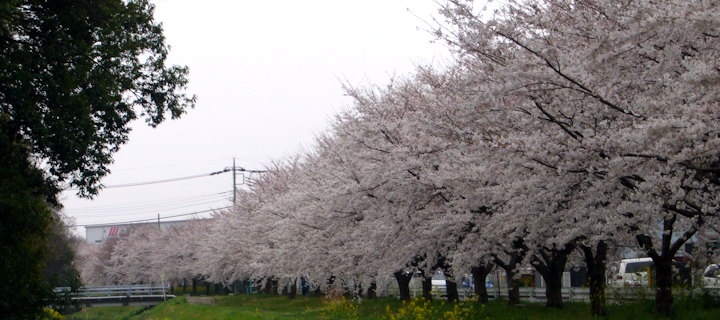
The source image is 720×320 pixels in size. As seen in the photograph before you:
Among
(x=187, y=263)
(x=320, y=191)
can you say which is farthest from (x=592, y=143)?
(x=187, y=263)

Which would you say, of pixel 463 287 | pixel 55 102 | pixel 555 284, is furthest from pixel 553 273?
pixel 463 287

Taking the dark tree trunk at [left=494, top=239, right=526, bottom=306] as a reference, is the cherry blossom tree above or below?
above

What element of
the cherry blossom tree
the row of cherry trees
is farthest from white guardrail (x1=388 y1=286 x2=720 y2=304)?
the cherry blossom tree

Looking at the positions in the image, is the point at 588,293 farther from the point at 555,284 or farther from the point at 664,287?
the point at 664,287

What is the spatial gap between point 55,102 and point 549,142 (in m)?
9.67

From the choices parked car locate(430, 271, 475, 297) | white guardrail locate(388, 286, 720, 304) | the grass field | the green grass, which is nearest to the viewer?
the grass field

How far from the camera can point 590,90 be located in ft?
26.6

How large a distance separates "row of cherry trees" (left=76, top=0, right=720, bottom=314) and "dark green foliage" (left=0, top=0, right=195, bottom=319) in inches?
239

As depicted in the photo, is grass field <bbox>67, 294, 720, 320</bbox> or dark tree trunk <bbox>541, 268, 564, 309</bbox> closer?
grass field <bbox>67, 294, 720, 320</bbox>

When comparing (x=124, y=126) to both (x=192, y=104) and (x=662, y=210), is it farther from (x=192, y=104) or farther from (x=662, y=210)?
(x=662, y=210)

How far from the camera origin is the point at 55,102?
12.2 meters

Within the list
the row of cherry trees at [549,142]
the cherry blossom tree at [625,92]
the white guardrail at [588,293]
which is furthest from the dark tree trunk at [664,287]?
the cherry blossom tree at [625,92]

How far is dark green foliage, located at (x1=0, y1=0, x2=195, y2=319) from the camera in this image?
11.6 m

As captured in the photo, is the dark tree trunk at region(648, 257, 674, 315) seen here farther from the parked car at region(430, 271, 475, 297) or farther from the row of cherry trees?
the parked car at region(430, 271, 475, 297)
